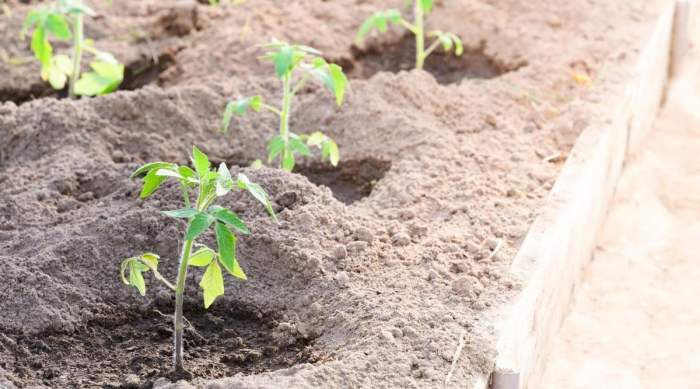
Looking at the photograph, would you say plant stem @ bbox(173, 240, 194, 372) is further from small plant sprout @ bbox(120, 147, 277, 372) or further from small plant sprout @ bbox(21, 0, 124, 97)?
small plant sprout @ bbox(21, 0, 124, 97)

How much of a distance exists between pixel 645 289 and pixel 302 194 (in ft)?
4.31

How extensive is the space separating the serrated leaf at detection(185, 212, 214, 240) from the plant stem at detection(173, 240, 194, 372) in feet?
0.37

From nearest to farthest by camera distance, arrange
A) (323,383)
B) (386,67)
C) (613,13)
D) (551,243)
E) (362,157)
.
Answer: (323,383)
(551,243)
(362,157)
(386,67)
(613,13)

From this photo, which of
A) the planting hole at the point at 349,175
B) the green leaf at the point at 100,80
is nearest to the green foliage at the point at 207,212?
the planting hole at the point at 349,175

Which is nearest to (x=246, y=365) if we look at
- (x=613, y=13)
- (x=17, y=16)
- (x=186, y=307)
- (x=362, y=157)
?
(x=186, y=307)

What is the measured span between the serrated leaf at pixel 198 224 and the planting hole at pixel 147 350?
0.43 meters

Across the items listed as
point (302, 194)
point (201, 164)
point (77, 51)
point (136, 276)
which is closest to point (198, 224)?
point (201, 164)

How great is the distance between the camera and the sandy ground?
3361mm

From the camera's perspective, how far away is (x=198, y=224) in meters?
2.40

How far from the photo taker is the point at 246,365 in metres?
2.74

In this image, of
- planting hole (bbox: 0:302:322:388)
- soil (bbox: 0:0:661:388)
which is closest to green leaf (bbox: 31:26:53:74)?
soil (bbox: 0:0:661:388)

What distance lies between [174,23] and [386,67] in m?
0.91

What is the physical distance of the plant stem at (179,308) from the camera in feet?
8.42

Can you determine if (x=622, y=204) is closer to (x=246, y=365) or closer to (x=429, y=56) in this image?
(x=429, y=56)
